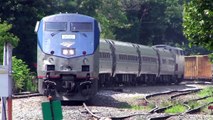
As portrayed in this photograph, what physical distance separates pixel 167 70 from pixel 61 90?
912 inches

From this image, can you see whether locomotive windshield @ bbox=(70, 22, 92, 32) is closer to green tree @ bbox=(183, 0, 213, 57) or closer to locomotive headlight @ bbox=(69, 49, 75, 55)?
locomotive headlight @ bbox=(69, 49, 75, 55)

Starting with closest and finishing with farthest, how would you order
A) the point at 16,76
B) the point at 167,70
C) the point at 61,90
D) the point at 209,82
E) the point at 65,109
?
the point at 65,109 → the point at 61,90 → the point at 16,76 → the point at 167,70 → the point at 209,82

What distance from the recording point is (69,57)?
65.7ft

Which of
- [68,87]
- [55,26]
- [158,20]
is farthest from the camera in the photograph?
[158,20]

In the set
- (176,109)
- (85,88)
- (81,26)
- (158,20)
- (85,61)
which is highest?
(158,20)

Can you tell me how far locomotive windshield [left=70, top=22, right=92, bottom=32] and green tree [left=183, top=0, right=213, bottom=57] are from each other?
973 centimetres

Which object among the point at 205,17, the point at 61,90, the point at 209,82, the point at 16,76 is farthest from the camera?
the point at 209,82

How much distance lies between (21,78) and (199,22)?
18.5m

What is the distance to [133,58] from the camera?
34906mm

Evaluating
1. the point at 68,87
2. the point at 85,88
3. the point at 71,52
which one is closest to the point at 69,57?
the point at 71,52

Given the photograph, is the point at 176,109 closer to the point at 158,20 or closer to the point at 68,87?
the point at 68,87

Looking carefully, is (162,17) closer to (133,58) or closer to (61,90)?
(133,58)

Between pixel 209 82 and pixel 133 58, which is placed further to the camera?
pixel 209 82

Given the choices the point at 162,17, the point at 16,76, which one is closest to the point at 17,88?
the point at 16,76
